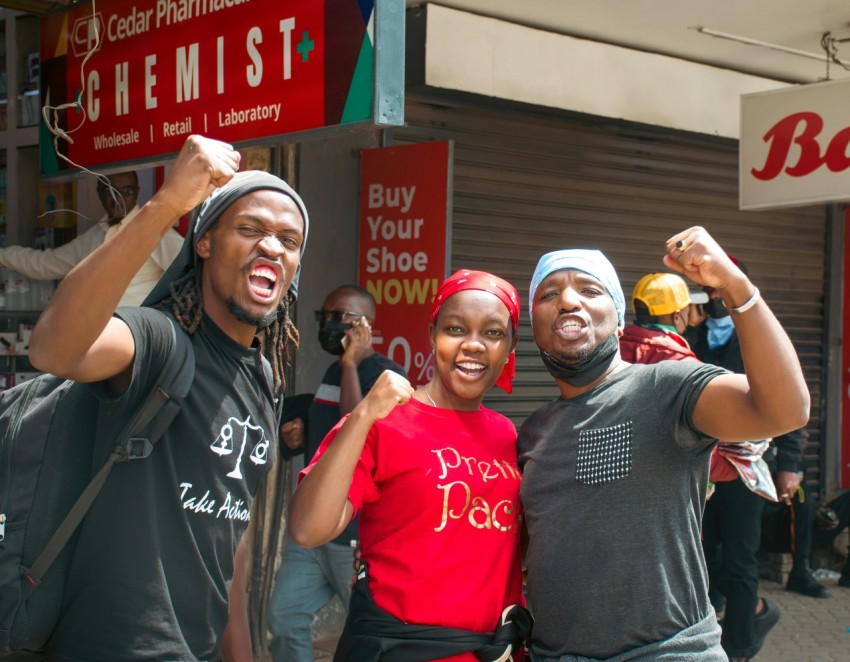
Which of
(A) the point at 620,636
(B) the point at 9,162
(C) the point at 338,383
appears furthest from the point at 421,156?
(A) the point at 620,636

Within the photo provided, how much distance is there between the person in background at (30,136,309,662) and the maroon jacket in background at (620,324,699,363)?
2606mm

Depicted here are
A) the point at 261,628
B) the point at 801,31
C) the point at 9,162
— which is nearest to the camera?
the point at 9,162

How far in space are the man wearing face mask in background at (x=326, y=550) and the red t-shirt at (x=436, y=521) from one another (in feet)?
6.44

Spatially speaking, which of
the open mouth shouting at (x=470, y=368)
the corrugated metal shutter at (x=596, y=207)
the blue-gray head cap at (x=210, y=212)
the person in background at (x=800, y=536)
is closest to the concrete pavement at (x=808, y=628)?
the person in background at (x=800, y=536)

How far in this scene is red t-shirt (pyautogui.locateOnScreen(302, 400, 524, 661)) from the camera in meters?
2.54

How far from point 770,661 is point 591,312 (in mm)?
4443

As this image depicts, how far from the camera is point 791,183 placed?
21.2ft

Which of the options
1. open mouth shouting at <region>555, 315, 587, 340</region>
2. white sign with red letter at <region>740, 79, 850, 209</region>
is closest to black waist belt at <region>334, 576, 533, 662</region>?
open mouth shouting at <region>555, 315, 587, 340</region>

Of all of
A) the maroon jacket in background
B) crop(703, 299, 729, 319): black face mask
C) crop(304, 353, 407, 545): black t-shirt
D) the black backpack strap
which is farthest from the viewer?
crop(703, 299, 729, 319): black face mask

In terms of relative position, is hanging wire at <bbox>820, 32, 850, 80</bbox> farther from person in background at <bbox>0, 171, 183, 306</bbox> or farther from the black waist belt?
the black waist belt

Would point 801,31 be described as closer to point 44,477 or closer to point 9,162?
point 9,162

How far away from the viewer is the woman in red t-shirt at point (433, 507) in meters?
2.51

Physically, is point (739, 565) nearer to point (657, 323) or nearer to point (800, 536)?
point (657, 323)

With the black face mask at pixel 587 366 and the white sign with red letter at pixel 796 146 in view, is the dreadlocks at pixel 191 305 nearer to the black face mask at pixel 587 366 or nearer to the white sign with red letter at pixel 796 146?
the black face mask at pixel 587 366
